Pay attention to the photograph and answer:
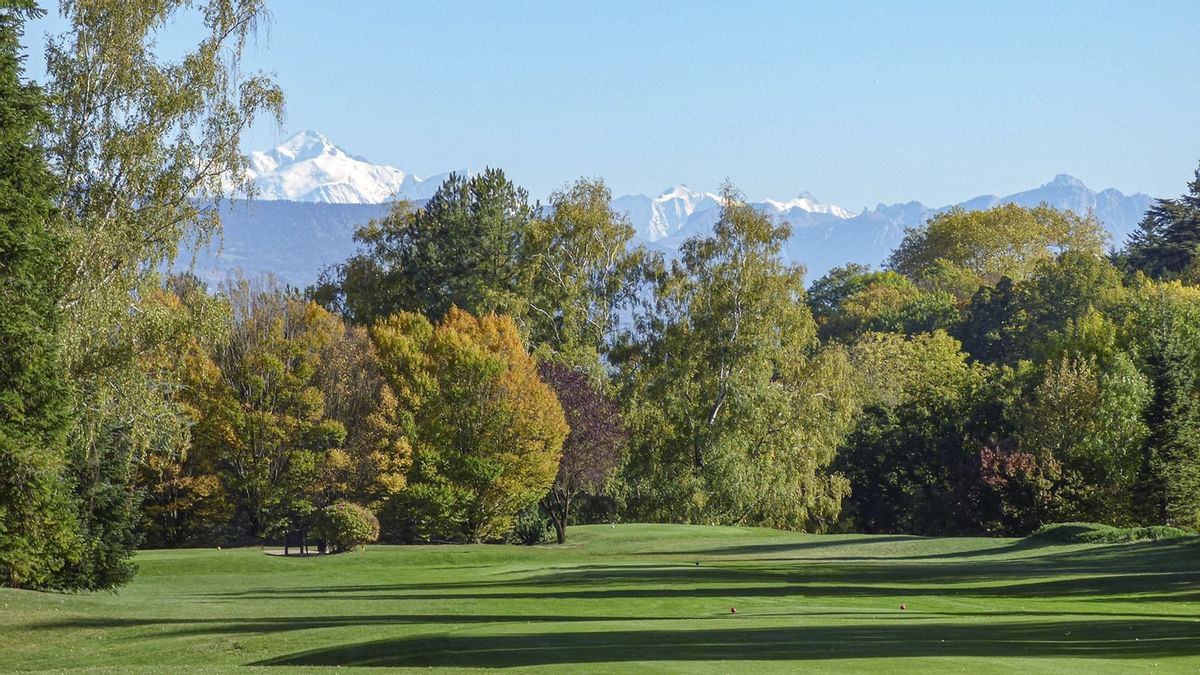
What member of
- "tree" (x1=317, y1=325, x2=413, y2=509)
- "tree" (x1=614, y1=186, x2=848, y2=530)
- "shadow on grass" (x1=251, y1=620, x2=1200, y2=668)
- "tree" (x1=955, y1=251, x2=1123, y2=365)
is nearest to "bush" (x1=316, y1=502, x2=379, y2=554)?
"tree" (x1=317, y1=325, x2=413, y2=509)

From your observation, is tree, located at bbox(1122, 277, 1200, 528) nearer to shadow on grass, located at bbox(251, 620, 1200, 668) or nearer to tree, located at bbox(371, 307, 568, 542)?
tree, located at bbox(371, 307, 568, 542)

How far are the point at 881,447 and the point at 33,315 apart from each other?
190ft

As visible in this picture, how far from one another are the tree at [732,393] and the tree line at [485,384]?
0.53 ft

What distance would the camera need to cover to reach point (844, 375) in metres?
74.1

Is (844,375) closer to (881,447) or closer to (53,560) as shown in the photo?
(881,447)

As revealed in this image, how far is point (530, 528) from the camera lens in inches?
2746

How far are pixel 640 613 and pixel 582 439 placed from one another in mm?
37067

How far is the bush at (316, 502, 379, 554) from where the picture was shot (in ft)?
178

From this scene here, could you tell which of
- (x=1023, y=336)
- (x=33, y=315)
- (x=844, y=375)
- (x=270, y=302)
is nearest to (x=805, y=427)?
(x=844, y=375)

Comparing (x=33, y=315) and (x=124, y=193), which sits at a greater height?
(x=124, y=193)

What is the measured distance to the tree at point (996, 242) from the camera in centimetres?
14550

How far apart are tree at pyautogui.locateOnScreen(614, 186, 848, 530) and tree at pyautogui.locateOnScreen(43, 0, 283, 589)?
3882 centimetres

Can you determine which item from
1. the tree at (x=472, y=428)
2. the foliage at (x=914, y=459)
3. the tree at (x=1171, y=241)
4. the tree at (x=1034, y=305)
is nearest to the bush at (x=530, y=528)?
the tree at (x=472, y=428)

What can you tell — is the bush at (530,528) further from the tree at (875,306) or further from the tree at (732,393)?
the tree at (875,306)
